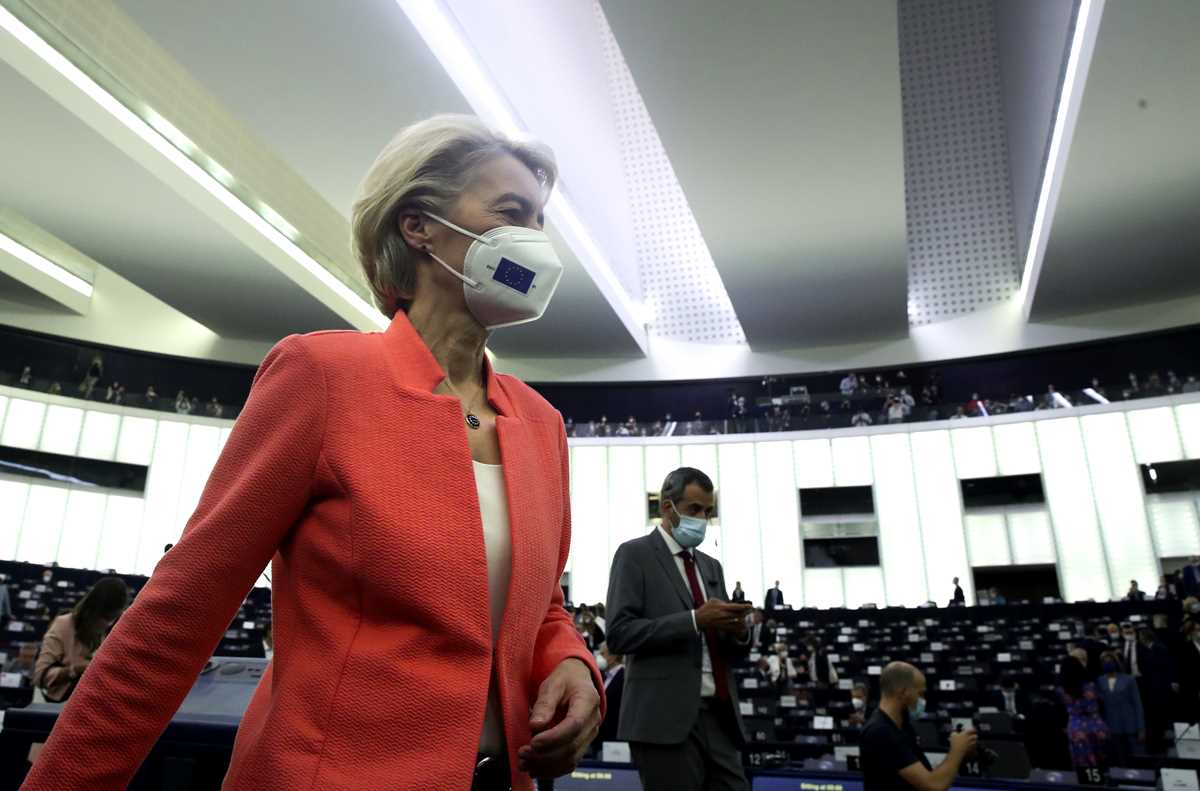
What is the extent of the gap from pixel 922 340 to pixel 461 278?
19651 mm

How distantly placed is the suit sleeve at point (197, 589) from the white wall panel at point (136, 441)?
1882 cm

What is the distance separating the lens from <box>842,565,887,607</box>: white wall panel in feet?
57.6

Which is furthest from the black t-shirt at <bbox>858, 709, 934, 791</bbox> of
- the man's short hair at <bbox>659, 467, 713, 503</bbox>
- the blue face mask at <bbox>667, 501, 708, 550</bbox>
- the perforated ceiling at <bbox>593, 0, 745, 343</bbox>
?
the perforated ceiling at <bbox>593, 0, 745, 343</bbox>

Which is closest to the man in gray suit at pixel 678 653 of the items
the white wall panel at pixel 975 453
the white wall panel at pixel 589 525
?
the white wall panel at pixel 589 525

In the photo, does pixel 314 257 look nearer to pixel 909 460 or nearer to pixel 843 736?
pixel 843 736

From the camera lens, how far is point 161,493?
17312 millimetres

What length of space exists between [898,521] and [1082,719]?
33.9 ft

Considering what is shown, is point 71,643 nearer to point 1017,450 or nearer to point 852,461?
point 852,461

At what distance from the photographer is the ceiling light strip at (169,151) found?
27.3ft

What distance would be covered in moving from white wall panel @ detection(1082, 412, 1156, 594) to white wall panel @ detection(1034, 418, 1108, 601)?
0.15m

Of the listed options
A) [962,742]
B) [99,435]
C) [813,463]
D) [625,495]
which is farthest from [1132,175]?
[99,435]

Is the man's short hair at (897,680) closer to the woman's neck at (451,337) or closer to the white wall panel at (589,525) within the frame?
the woman's neck at (451,337)

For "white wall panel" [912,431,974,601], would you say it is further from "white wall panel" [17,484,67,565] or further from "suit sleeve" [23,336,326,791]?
"suit sleeve" [23,336,326,791]

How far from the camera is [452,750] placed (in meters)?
0.70
